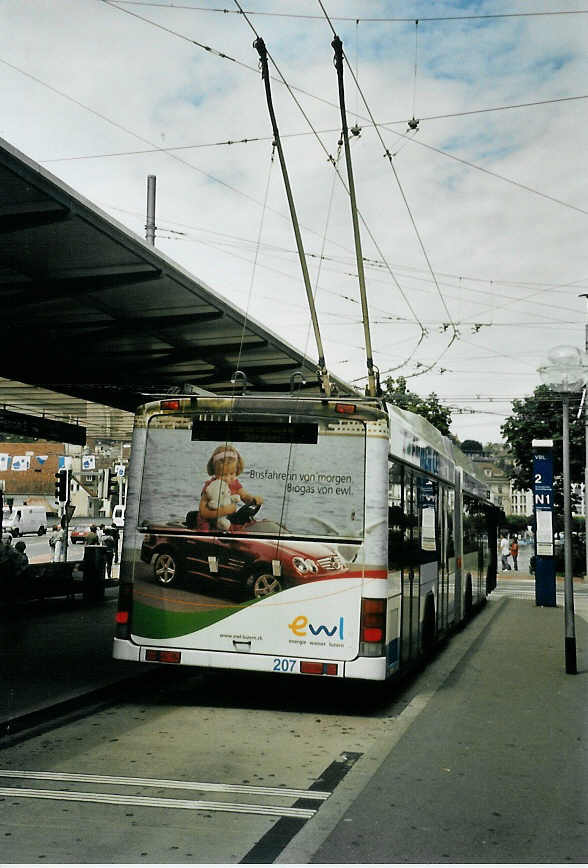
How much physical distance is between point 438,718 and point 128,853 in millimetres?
4531

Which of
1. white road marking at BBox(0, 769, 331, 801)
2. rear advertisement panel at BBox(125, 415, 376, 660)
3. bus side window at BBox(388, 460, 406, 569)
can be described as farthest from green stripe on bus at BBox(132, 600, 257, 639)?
white road marking at BBox(0, 769, 331, 801)

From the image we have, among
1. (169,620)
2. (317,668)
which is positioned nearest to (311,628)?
(317,668)

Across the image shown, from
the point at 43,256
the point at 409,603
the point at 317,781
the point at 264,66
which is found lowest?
the point at 317,781

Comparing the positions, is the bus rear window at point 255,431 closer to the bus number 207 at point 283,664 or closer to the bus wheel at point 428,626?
the bus number 207 at point 283,664

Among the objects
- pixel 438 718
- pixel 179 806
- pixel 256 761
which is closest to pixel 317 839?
pixel 179 806

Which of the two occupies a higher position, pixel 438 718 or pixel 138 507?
pixel 138 507

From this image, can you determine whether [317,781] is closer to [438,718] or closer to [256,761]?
[256,761]

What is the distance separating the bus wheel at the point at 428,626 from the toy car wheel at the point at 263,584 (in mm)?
3326

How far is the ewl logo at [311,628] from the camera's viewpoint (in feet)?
28.1

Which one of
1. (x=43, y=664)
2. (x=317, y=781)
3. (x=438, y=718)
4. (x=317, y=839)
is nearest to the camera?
(x=317, y=839)

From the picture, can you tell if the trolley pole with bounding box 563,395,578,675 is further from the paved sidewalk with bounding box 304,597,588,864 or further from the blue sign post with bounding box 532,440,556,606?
the blue sign post with bounding box 532,440,556,606

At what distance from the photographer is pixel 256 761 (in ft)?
23.5

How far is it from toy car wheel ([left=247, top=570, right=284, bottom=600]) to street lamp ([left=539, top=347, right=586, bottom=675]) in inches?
168

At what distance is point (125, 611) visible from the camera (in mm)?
9023
